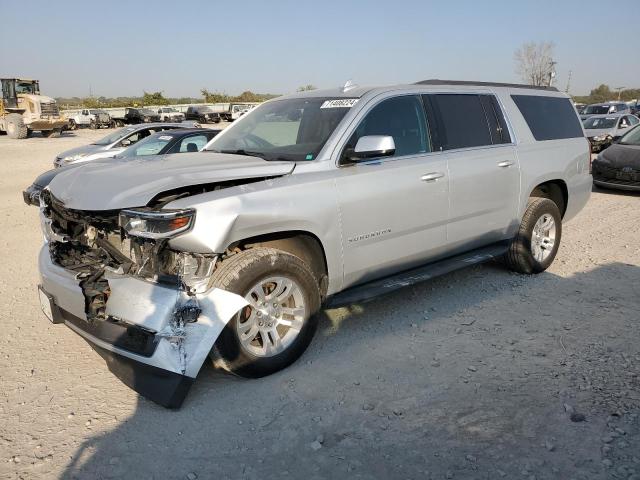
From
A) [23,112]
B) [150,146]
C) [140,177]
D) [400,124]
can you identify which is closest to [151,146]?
[150,146]

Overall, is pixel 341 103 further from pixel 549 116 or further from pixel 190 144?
pixel 190 144

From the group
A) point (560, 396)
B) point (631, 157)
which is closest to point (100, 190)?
point (560, 396)

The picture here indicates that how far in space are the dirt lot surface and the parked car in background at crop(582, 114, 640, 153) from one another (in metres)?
13.6

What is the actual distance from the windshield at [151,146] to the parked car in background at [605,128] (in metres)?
13.4

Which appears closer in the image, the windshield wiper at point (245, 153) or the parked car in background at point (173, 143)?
the windshield wiper at point (245, 153)

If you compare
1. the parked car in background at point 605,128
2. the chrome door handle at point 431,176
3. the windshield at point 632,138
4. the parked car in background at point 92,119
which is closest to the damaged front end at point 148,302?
the chrome door handle at point 431,176

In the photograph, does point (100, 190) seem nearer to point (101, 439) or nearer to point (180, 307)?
point (180, 307)

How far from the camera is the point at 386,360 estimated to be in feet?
12.5

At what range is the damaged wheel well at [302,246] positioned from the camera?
3551 mm

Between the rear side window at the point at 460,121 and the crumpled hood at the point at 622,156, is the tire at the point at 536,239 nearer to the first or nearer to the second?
the rear side window at the point at 460,121

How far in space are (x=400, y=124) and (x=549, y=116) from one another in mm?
2362

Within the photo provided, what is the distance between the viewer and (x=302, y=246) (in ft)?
12.3

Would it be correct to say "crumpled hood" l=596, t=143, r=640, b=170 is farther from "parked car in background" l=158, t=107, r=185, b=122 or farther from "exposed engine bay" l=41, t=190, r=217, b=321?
"parked car in background" l=158, t=107, r=185, b=122

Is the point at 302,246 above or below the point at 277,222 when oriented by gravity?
below
